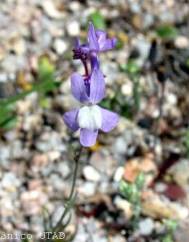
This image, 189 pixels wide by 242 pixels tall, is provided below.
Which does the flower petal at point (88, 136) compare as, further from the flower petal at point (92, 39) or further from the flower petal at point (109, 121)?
the flower petal at point (92, 39)

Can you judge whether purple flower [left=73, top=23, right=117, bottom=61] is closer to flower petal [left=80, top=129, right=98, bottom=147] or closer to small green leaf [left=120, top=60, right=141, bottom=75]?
flower petal [left=80, top=129, right=98, bottom=147]

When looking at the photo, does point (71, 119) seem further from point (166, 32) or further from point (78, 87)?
point (166, 32)

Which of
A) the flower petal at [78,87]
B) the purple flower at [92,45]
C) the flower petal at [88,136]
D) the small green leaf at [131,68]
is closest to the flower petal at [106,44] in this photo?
the purple flower at [92,45]

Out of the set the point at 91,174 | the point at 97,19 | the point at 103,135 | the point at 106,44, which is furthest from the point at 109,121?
the point at 97,19

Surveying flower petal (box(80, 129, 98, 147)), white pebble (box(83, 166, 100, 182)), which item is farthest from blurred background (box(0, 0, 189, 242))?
flower petal (box(80, 129, 98, 147))

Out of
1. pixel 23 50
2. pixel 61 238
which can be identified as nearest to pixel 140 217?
pixel 61 238

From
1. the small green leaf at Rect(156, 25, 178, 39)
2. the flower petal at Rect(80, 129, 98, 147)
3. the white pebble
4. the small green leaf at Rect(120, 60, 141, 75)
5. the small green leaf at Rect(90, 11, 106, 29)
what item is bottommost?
the flower petal at Rect(80, 129, 98, 147)

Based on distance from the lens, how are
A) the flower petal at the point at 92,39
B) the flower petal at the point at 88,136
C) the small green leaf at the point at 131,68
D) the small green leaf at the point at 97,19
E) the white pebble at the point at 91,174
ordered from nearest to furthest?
the flower petal at the point at 92,39 → the flower petal at the point at 88,136 → the white pebble at the point at 91,174 → the small green leaf at the point at 131,68 → the small green leaf at the point at 97,19
